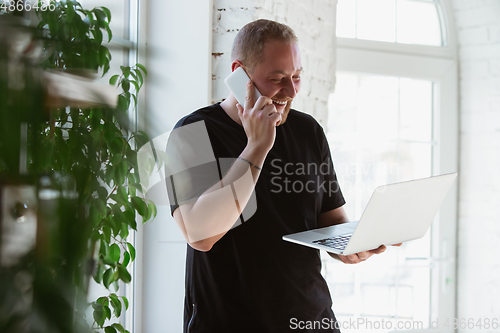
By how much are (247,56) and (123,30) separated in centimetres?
114

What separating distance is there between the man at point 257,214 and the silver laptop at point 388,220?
8 cm

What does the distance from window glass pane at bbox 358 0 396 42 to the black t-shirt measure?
1625 millimetres

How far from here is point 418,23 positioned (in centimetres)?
272

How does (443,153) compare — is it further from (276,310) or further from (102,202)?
(102,202)

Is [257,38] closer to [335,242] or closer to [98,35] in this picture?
[335,242]

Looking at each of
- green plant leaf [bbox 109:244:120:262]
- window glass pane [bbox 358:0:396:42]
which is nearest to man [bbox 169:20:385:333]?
green plant leaf [bbox 109:244:120:262]

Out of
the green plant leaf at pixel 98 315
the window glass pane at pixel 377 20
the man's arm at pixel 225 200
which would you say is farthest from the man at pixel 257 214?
the window glass pane at pixel 377 20

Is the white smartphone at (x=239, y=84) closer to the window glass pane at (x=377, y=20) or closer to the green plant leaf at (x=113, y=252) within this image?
the green plant leaf at (x=113, y=252)

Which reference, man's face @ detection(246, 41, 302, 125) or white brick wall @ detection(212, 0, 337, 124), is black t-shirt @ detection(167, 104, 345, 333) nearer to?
man's face @ detection(246, 41, 302, 125)

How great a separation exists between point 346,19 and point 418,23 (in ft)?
1.74

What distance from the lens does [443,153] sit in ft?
8.89

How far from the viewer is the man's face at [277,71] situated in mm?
1209

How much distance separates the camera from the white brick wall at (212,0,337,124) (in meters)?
Answer: 1.69

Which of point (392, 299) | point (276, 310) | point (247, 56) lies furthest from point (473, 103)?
point (276, 310)
